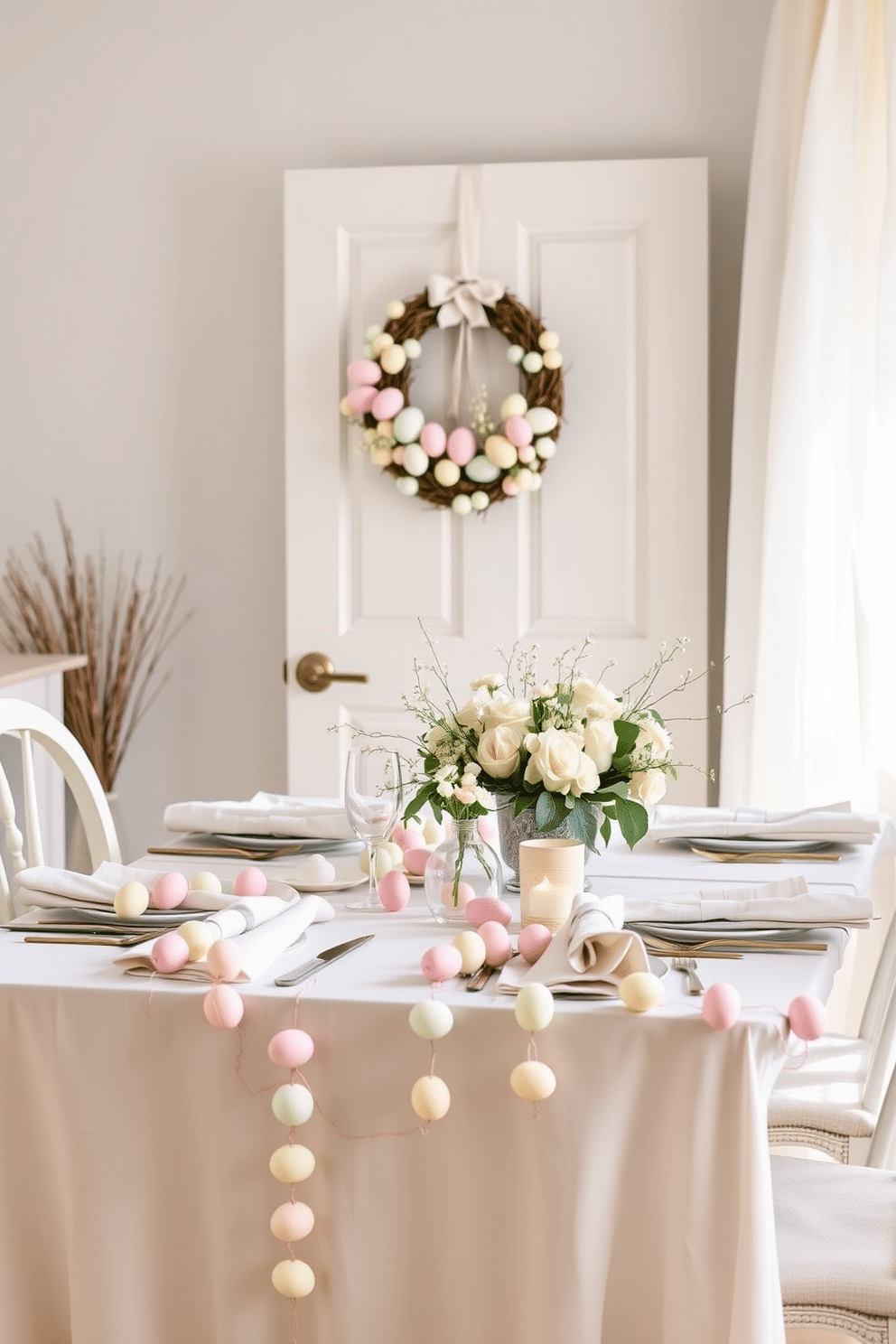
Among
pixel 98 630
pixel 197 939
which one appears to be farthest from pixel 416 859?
pixel 98 630

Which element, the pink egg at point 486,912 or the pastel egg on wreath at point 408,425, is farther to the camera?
the pastel egg on wreath at point 408,425

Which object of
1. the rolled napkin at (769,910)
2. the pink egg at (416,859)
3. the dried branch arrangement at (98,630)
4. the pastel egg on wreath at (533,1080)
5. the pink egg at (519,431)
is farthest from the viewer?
the dried branch arrangement at (98,630)

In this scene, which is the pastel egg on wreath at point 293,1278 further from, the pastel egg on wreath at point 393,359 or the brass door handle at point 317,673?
the pastel egg on wreath at point 393,359

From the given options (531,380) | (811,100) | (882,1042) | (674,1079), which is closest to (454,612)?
(531,380)

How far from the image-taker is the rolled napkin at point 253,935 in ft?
4.13

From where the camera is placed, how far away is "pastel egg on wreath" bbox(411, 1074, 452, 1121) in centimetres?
111

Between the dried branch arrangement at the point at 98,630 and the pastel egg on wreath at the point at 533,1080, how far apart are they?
7.84 ft

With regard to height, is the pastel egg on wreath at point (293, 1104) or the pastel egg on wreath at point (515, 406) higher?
the pastel egg on wreath at point (515, 406)

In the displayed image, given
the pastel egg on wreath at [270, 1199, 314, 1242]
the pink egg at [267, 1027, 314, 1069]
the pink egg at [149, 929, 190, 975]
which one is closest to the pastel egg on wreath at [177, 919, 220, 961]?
the pink egg at [149, 929, 190, 975]

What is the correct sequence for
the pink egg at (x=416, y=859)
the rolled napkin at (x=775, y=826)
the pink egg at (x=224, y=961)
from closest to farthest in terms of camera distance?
the pink egg at (x=224, y=961) < the pink egg at (x=416, y=859) < the rolled napkin at (x=775, y=826)

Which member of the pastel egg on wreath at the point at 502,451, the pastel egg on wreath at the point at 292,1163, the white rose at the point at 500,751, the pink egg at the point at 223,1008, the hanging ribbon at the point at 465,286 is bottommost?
the pastel egg on wreath at the point at 292,1163

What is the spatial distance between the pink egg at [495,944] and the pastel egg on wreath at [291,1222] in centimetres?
28

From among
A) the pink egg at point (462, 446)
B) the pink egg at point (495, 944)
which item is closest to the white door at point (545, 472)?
the pink egg at point (462, 446)

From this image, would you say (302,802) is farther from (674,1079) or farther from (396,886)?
(674,1079)
